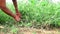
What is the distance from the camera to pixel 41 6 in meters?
5.30

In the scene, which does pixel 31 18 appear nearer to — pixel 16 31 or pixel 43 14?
pixel 43 14

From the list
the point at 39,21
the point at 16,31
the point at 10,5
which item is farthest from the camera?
the point at 10,5

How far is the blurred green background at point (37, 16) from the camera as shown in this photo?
4.94 m

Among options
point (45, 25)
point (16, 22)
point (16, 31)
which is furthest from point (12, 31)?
point (45, 25)

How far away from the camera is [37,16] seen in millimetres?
5059

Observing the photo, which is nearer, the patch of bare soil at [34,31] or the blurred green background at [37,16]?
the patch of bare soil at [34,31]

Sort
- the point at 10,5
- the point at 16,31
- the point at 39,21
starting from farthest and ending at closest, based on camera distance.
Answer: the point at 10,5, the point at 39,21, the point at 16,31

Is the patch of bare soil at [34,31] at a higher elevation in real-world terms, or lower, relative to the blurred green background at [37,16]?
lower

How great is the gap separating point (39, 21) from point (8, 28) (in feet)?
2.18

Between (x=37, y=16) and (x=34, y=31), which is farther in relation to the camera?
(x=37, y=16)

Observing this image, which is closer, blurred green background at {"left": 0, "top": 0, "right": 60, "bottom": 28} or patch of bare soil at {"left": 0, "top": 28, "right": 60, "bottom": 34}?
patch of bare soil at {"left": 0, "top": 28, "right": 60, "bottom": 34}

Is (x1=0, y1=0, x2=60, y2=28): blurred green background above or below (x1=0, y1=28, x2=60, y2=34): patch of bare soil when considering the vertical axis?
above

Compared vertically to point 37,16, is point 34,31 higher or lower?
lower

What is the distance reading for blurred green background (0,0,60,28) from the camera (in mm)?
4941
